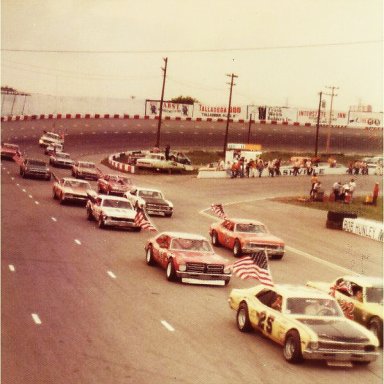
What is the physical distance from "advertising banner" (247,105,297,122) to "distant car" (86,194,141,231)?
85.9 meters

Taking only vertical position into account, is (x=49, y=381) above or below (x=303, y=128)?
below

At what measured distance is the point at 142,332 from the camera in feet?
48.5

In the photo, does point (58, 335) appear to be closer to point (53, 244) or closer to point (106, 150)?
point (53, 244)

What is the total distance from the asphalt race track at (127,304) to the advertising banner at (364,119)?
8393 centimetres

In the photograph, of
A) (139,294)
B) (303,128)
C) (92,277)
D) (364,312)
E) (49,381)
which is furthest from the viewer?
(303,128)

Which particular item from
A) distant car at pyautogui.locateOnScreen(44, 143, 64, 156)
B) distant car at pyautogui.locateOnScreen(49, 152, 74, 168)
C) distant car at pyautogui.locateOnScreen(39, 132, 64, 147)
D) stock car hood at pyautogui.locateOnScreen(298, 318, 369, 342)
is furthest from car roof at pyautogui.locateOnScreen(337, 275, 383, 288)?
distant car at pyautogui.locateOnScreen(39, 132, 64, 147)

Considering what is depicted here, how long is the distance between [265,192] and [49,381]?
39089 millimetres

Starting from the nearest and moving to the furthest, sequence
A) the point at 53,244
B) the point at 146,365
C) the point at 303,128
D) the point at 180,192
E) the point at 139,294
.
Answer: the point at 146,365 → the point at 139,294 → the point at 53,244 → the point at 180,192 → the point at 303,128

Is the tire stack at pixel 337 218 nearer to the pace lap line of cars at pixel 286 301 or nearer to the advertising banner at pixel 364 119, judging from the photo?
the pace lap line of cars at pixel 286 301

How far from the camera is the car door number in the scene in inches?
567

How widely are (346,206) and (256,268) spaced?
89.2 feet

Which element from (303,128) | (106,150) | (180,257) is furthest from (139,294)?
(303,128)

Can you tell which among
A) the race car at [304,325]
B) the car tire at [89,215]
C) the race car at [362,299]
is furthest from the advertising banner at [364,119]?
the race car at [304,325]

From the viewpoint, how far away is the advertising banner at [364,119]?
118 metres
